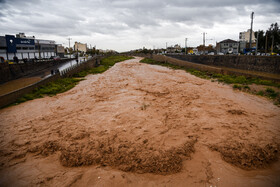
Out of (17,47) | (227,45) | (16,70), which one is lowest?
(16,70)

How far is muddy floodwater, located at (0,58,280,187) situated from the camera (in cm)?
460

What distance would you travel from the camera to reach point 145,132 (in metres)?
7.12

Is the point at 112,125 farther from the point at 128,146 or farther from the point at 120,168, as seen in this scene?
the point at 120,168

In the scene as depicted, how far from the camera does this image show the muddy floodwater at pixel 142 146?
460 cm

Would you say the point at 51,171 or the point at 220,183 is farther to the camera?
the point at 51,171

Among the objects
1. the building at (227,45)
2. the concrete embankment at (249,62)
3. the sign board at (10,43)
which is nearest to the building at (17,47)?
the sign board at (10,43)

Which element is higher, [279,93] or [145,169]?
[279,93]

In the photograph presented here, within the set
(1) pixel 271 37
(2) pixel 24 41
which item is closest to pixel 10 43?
(2) pixel 24 41

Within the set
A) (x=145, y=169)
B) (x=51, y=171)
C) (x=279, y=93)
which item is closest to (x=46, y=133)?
(x=51, y=171)

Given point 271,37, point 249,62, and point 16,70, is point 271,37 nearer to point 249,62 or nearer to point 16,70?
point 249,62

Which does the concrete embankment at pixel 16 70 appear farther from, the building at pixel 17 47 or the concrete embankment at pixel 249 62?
the concrete embankment at pixel 249 62

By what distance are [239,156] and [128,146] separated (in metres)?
3.91

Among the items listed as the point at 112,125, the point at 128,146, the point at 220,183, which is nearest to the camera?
the point at 220,183

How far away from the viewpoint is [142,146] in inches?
235
